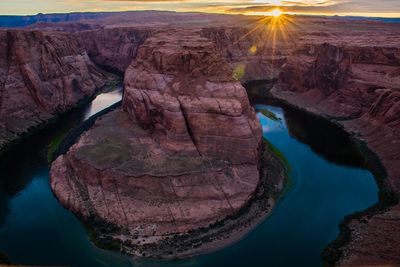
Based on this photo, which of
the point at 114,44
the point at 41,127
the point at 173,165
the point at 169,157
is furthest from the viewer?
the point at 114,44

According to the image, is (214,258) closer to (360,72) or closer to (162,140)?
(162,140)

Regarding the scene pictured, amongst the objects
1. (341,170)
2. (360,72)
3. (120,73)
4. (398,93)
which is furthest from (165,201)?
(120,73)

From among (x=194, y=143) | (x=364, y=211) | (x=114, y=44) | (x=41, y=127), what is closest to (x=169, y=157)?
(x=194, y=143)

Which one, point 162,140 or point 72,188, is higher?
point 162,140

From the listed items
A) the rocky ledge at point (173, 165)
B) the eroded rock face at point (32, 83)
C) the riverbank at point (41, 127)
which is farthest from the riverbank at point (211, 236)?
the eroded rock face at point (32, 83)

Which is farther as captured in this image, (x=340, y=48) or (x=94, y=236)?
(x=340, y=48)

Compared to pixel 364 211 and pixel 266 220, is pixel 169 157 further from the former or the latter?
pixel 364 211

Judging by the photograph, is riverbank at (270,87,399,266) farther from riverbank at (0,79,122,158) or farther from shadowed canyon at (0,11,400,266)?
riverbank at (0,79,122,158)

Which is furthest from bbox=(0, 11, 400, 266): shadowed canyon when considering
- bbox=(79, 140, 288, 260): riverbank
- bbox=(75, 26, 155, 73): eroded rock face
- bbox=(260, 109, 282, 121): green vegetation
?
bbox=(75, 26, 155, 73): eroded rock face
